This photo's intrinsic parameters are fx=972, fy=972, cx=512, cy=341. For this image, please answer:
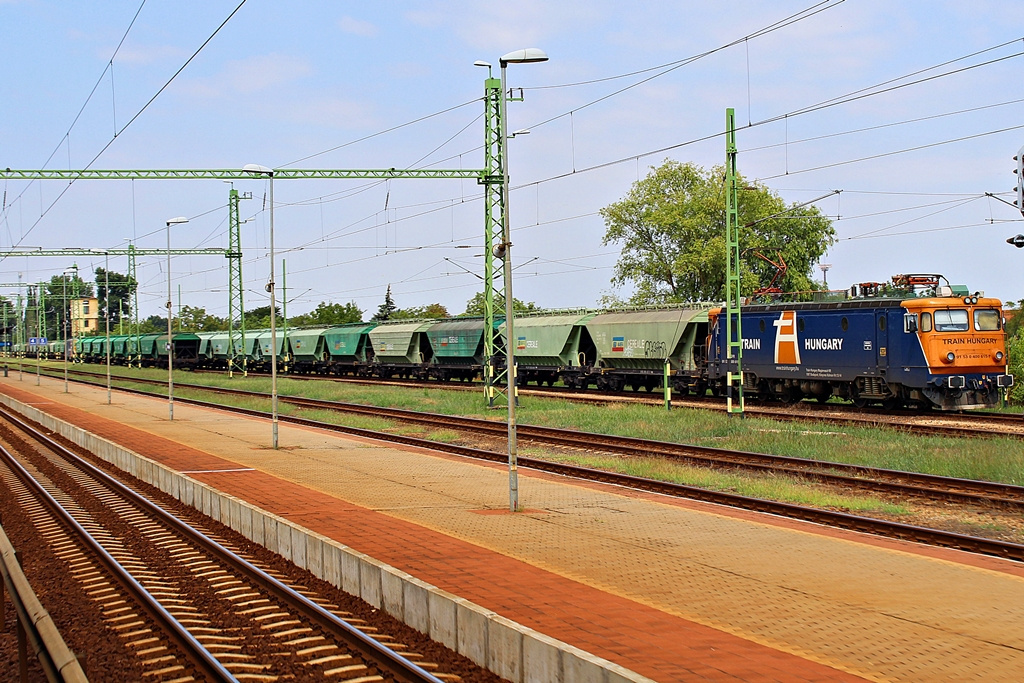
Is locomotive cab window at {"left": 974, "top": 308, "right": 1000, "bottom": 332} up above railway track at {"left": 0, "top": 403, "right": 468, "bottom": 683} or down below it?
above

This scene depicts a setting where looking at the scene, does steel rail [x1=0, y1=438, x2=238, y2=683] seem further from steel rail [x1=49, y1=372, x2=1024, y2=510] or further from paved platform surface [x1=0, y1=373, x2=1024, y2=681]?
steel rail [x1=49, y1=372, x2=1024, y2=510]

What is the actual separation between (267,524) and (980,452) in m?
14.0

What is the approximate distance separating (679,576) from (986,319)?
Answer: 21516mm

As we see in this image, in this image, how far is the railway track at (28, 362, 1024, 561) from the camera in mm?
13227

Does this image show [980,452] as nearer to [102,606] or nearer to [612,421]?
[612,421]

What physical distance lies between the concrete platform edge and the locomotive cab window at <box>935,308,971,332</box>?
20.4 meters

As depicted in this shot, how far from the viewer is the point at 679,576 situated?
409 inches

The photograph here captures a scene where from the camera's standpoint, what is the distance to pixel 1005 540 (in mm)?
12961

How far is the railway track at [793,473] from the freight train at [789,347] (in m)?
5.87

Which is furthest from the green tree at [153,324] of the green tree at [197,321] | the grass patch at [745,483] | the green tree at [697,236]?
the grass patch at [745,483]

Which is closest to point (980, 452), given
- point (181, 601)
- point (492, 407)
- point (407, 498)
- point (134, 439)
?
point (407, 498)

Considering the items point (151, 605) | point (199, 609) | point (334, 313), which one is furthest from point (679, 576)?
point (334, 313)

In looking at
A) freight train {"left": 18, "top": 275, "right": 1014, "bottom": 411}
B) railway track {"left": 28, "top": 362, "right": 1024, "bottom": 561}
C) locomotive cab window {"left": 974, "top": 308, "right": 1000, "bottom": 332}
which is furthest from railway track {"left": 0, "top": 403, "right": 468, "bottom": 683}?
locomotive cab window {"left": 974, "top": 308, "right": 1000, "bottom": 332}

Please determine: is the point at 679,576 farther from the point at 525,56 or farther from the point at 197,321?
the point at 197,321
